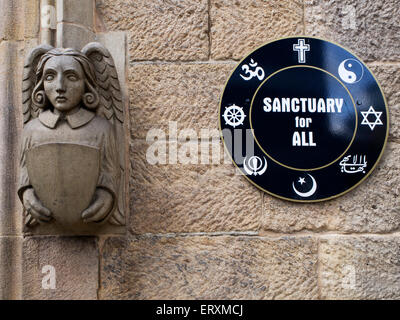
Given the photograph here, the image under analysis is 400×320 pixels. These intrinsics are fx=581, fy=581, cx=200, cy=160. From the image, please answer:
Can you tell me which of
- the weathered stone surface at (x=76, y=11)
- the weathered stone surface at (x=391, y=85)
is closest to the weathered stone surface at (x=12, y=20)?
the weathered stone surface at (x=76, y=11)

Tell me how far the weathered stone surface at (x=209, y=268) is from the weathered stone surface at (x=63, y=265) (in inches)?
2.4

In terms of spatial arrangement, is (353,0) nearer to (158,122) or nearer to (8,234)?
(158,122)

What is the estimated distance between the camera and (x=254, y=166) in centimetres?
262

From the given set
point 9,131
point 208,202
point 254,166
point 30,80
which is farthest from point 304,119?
point 9,131

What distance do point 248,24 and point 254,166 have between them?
0.69 metres

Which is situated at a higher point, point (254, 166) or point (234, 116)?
point (234, 116)

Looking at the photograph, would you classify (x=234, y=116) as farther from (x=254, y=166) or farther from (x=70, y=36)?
(x=70, y=36)

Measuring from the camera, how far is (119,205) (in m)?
2.56

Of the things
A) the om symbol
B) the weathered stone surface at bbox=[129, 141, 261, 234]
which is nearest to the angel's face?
the weathered stone surface at bbox=[129, 141, 261, 234]

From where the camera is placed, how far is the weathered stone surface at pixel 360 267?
2531 millimetres

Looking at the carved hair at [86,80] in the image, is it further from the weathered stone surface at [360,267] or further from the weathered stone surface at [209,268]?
the weathered stone surface at [360,267]
